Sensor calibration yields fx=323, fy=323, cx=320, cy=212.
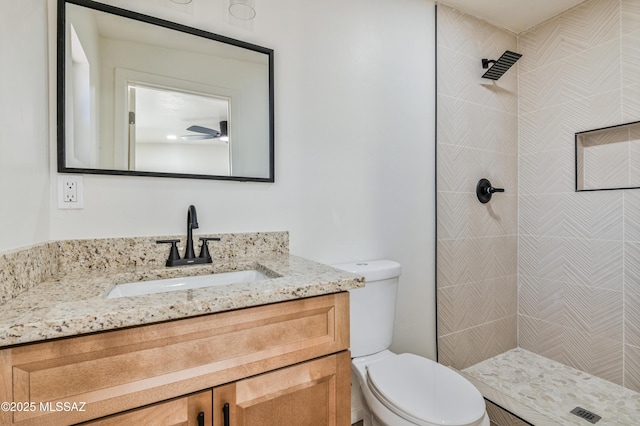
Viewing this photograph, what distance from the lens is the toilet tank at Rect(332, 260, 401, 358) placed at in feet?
4.65

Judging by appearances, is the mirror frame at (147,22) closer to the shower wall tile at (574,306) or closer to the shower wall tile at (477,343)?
the shower wall tile at (477,343)

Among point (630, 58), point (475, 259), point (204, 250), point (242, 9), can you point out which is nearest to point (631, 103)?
point (630, 58)

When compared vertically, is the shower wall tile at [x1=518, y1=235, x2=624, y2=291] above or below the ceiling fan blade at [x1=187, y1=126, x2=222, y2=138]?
below

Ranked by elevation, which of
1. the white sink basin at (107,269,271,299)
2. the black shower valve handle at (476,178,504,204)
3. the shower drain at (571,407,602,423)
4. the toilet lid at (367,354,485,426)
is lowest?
the shower drain at (571,407,602,423)

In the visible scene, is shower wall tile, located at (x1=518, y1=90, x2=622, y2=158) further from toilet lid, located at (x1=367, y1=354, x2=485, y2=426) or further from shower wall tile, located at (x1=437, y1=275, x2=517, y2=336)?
toilet lid, located at (x1=367, y1=354, x2=485, y2=426)

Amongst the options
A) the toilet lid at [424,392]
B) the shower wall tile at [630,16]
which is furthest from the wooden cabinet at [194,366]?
the shower wall tile at [630,16]

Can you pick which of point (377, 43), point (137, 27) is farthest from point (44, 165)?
point (377, 43)

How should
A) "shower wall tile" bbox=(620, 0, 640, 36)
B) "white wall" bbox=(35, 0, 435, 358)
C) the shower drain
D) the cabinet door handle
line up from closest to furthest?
the cabinet door handle < "white wall" bbox=(35, 0, 435, 358) < the shower drain < "shower wall tile" bbox=(620, 0, 640, 36)

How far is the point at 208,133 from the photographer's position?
1313mm

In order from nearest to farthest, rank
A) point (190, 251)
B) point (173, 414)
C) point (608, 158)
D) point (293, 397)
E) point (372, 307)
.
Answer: point (173, 414) → point (293, 397) → point (190, 251) → point (372, 307) → point (608, 158)

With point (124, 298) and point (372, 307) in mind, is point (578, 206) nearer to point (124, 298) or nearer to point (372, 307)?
point (372, 307)

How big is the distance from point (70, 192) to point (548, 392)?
95.1 inches

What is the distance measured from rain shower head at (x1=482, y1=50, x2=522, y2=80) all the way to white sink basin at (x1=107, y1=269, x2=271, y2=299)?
189 centimetres

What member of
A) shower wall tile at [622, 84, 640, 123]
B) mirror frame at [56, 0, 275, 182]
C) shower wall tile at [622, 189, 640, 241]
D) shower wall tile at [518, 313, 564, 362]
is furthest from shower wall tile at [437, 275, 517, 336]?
mirror frame at [56, 0, 275, 182]
